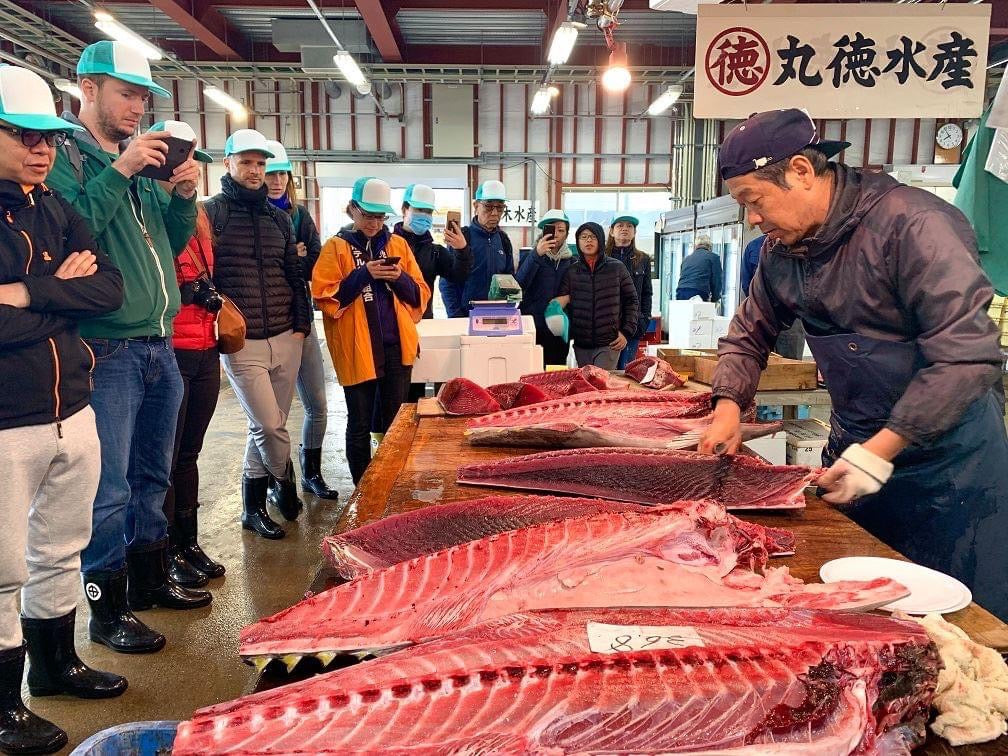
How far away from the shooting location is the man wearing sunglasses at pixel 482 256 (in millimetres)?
7176

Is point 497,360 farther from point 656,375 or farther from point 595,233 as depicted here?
point 595,233

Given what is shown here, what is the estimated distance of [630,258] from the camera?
8.55 metres

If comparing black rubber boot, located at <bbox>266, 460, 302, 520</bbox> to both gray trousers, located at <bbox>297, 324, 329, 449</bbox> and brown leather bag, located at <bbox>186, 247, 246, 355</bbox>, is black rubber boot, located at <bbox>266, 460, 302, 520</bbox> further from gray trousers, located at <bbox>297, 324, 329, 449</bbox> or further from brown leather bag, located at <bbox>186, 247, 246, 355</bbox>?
brown leather bag, located at <bbox>186, 247, 246, 355</bbox>

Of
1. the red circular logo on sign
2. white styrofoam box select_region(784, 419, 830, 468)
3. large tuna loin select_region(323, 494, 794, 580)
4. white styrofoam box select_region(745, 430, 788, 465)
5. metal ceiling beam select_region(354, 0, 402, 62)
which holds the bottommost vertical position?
white styrofoam box select_region(745, 430, 788, 465)

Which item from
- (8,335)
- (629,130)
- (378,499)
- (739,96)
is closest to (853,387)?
(378,499)

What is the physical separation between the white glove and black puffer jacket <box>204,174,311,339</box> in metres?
3.52

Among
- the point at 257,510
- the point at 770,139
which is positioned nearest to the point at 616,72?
the point at 257,510

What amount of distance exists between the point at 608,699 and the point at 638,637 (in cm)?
15

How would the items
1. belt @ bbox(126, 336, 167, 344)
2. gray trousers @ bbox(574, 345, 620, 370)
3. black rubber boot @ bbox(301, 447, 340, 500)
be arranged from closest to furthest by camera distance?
belt @ bbox(126, 336, 167, 344) < black rubber boot @ bbox(301, 447, 340, 500) < gray trousers @ bbox(574, 345, 620, 370)

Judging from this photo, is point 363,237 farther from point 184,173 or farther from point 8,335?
point 8,335

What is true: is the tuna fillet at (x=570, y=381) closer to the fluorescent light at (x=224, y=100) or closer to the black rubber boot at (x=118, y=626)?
the black rubber boot at (x=118, y=626)

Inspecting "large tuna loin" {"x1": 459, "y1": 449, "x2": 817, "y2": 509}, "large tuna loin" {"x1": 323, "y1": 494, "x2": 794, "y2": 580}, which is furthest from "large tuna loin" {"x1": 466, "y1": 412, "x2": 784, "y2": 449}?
"large tuna loin" {"x1": 323, "y1": 494, "x2": 794, "y2": 580}

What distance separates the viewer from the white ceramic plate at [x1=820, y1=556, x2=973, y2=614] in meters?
1.61

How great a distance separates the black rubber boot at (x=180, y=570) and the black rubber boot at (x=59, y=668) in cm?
107
